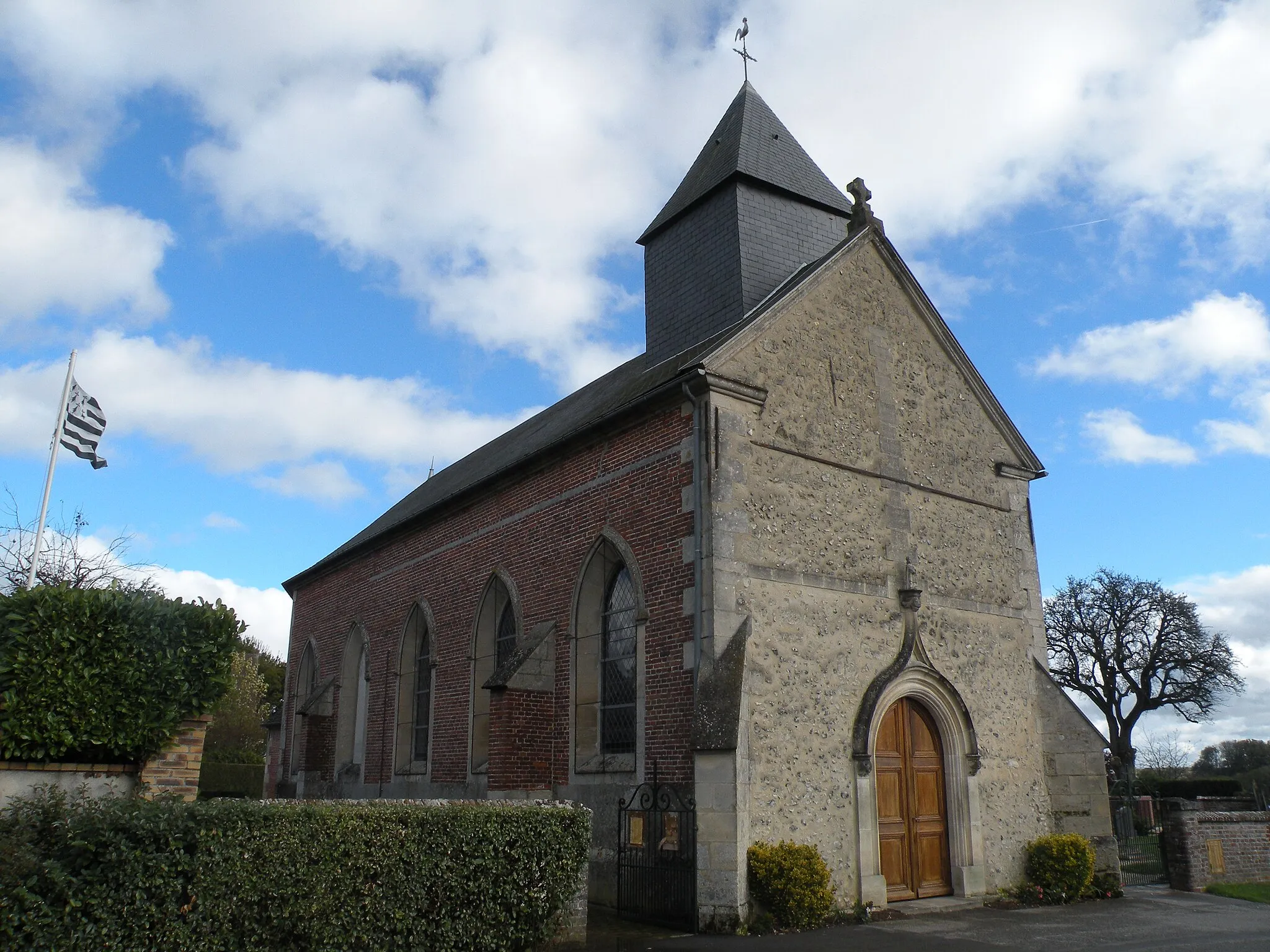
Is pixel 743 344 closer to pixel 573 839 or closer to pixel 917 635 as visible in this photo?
pixel 917 635

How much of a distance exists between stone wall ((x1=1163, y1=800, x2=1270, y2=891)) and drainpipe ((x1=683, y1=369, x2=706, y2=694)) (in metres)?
8.52

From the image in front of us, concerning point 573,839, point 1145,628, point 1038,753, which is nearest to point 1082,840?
point 1038,753

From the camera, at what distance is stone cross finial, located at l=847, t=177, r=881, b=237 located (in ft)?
48.0

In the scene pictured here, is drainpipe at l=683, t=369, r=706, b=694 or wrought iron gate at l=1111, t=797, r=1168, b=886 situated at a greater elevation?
drainpipe at l=683, t=369, r=706, b=694

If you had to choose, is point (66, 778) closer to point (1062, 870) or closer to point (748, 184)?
point (1062, 870)

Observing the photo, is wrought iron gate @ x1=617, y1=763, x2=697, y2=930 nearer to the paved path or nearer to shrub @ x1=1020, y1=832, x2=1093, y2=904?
the paved path

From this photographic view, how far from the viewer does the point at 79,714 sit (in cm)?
772

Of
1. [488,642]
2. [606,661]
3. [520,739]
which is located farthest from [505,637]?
[606,661]

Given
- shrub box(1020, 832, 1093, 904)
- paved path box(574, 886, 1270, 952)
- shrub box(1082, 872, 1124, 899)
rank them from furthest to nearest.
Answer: shrub box(1082, 872, 1124, 899) < shrub box(1020, 832, 1093, 904) < paved path box(574, 886, 1270, 952)

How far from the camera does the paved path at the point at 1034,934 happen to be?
9.37 meters

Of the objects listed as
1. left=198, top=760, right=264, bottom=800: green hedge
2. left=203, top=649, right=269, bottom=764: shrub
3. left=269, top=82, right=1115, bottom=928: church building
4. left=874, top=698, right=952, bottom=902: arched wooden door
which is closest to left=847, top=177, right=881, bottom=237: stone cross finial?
left=269, top=82, right=1115, bottom=928: church building

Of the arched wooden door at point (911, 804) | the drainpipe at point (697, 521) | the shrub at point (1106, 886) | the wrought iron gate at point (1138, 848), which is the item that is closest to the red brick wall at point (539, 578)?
the drainpipe at point (697, 521)

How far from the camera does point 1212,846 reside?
1439 centimetres

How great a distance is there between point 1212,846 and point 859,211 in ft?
36.2
